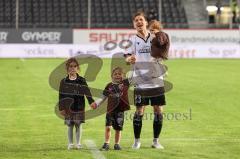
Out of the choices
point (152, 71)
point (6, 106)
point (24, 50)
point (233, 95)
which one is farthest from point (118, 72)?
point (24, 50)

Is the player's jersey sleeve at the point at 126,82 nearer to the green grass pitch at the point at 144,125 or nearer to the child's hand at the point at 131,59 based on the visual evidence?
the child's hand at the point at 131,59

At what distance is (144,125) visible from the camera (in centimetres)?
1535

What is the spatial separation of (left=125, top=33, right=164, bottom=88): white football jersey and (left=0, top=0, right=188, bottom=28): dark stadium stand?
1416 inches

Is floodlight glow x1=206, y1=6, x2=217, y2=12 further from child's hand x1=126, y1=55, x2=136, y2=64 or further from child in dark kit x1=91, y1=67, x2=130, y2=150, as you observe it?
child's hand x1=126, y1=55, x2=136, y2=64


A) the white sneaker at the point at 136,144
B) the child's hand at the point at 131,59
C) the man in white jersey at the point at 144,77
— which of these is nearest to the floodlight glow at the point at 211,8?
the man in white jersey at the point at 144,77

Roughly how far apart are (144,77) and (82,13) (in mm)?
38775

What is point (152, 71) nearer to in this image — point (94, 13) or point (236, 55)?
point (236, 55)

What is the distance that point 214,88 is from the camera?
25141 mm

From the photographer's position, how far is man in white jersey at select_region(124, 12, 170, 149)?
1184 cm

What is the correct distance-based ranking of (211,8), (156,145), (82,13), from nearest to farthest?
(156,145)
(82,13)
(211,8)

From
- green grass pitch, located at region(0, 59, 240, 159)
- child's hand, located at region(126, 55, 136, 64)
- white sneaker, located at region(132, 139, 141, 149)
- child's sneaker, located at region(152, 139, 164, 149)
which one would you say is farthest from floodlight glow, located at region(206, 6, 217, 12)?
child's hand, located at region(126, 55, 136, 64)

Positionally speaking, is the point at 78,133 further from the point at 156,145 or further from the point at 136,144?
the point at 156,145

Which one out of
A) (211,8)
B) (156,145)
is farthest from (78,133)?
(211,8)

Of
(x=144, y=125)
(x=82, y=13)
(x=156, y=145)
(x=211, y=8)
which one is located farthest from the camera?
(x=211, y=8)
